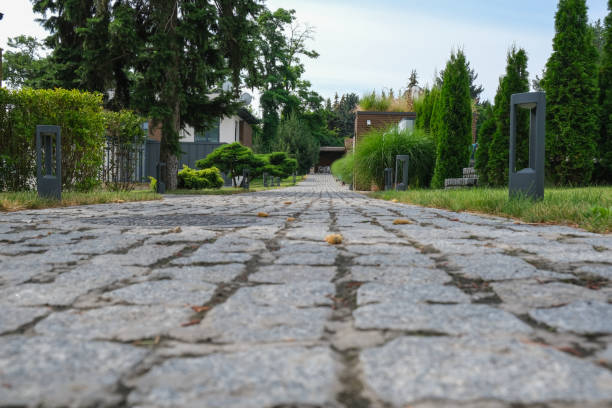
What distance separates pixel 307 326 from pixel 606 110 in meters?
10.3

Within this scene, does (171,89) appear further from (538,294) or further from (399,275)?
(538,294)

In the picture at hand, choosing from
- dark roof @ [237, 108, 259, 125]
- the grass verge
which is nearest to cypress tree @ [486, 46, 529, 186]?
the grass verge

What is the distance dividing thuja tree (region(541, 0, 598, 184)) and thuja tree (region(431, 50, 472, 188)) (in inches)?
77.4

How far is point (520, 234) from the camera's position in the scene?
3.07 metres

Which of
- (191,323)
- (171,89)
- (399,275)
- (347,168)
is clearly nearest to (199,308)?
(191,323)

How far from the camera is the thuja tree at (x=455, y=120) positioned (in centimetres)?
1086

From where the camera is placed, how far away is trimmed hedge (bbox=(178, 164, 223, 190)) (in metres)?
12.1

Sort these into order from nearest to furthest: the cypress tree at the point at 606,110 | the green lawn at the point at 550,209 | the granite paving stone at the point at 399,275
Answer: the granite paving stone at the point at 399,275
the green lawn at the point at 550,209
the cypress tree at the point at 606,110

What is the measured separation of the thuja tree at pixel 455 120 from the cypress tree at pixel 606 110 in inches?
103

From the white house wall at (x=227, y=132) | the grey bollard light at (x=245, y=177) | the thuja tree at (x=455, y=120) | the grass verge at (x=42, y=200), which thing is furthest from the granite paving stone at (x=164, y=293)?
the white house wall at (x=227, y=132)

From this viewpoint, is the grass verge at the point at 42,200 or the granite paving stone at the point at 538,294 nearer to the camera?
the granite paving stone at the point at 538,294

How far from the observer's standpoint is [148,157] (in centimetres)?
1823

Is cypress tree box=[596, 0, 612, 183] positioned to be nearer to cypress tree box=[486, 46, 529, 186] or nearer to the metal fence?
cypress tree box=[486, 46, 529, 186]

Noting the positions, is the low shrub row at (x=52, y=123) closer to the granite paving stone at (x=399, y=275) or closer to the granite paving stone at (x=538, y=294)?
the granite paving stone at (x=399, y=275)
